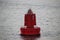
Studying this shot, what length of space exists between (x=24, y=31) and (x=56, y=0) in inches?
23.3

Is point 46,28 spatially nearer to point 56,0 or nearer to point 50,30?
point 50,30

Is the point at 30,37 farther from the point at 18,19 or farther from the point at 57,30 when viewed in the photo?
the point at 18,19

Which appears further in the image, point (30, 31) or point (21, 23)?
point (21, 23)

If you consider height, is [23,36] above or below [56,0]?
below

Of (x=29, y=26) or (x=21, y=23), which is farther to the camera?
(x=21, y=23)

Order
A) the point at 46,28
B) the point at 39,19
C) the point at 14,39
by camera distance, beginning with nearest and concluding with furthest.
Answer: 1. the point at 14,39
2. the point at 46,28
3. the point at 39,19

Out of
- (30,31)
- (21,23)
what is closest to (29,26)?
(30,31)

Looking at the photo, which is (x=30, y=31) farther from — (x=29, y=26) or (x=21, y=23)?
(x=21, y=23)

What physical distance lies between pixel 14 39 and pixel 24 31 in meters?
0.05

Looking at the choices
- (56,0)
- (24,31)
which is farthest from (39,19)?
(56,0)

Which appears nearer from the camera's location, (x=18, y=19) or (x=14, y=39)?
(x=14, y=39)

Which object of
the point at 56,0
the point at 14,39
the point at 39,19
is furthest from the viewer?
the point at 56,0

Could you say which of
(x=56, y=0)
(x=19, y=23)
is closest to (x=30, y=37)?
(x=19, y=23)

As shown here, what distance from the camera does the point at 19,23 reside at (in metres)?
0.62
